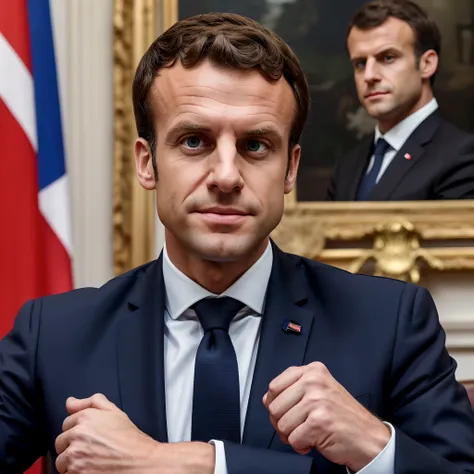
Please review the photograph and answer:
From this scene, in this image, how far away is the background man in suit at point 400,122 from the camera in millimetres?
3336

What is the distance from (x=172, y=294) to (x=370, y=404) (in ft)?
1.77

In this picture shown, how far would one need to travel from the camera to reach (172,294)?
2084 mm

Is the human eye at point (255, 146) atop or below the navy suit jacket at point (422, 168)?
atop

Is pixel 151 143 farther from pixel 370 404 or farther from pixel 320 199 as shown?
pixel 320 199

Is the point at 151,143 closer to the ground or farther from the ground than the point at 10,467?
farther from the ground

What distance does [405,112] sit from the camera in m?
3.36

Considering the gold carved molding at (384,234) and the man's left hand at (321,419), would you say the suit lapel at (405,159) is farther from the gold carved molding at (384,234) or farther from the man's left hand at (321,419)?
the man's left hand at (321,419)

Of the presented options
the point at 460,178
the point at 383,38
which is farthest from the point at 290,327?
the point at 383,38

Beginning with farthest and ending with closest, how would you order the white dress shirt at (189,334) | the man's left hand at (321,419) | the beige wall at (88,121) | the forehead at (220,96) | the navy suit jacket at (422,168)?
the beige wall at (88,121) < the navy suit jacket at (422,168) < the white dress shirt at (189,334) < the forehead at (220,96) < the man's left hand at (321,419)

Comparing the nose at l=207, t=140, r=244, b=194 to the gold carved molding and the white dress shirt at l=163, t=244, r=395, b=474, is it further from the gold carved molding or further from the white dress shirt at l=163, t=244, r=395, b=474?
the gold carved molding

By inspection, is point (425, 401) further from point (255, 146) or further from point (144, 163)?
point (144, 163)

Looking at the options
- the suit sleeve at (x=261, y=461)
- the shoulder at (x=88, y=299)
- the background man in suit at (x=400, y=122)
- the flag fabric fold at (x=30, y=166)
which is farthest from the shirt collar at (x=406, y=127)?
the suit sleeve at (x=261, y=461)

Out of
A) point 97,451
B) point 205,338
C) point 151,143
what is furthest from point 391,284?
point 97,451

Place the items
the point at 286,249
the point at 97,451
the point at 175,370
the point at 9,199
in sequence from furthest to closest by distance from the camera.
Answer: the point at 286,249 < the point at 9,199 < the point at 175,370 < the point at 97,451
